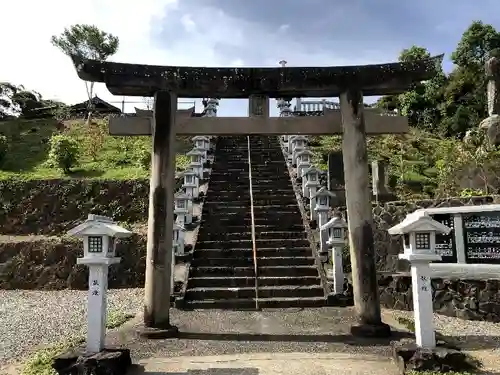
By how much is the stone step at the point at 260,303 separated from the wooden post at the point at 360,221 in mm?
2215

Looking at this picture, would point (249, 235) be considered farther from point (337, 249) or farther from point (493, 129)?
point (493, 129)

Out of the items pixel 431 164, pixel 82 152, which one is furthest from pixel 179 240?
pixel 82 152

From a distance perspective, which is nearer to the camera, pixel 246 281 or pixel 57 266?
pixel 246 281

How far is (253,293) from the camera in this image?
10594 millimetres

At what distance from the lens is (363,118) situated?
8.48m

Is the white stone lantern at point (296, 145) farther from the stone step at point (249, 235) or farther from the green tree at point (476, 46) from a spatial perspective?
the green tree at point (476, 46)

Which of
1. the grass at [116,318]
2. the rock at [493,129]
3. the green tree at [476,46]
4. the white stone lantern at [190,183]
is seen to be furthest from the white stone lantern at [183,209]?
the green tree at [476,46]

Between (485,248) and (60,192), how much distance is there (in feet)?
50.3

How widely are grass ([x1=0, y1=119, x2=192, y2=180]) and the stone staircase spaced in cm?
506

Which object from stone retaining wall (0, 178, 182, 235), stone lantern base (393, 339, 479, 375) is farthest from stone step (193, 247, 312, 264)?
stone lantern base (393, 339, 479, 375)

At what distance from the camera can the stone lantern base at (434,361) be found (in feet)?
18.1

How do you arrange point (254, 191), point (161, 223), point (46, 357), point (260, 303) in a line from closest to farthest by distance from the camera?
point (46, 357)
point (161, 223)
point (260, 303)
point (254, 191)

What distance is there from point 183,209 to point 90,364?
24.8ft

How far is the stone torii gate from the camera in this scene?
787 centimetres
